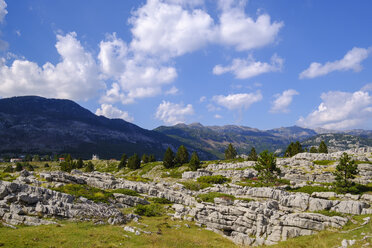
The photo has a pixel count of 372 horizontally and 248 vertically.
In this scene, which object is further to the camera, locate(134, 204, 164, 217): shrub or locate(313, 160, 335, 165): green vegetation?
locate(313, 160, 335, 165): green vegetation

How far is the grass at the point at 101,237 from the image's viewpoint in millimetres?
19922

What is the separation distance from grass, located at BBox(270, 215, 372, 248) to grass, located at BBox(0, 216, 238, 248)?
6546mm

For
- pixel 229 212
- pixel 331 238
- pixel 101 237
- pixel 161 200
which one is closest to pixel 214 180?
pixel 161 200

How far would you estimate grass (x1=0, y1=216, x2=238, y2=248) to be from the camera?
19922 millimetres

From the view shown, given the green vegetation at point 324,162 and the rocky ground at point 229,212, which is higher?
the green vegetation at point 324,162

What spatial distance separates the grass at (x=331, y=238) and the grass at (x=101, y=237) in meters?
6.55

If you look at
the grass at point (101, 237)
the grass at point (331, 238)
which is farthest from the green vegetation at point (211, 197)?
the grass at point (331, 238)

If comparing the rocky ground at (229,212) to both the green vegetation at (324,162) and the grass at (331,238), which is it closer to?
the grass at (331,238)

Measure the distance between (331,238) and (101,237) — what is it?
23220 mm

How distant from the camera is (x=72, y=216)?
28.1m

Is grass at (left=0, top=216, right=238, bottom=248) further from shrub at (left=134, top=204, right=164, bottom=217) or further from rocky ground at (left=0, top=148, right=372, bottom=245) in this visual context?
shrub at (left=134, top=204, right=164, bottom=217)

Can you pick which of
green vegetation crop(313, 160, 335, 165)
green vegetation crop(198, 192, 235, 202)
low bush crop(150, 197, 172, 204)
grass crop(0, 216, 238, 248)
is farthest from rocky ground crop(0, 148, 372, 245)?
green vegetation crop(313, 160, 335, 165)

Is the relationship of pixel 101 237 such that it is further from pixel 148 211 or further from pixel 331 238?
pixel 331 238

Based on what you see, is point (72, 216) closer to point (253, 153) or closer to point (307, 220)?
point (307, 220)
